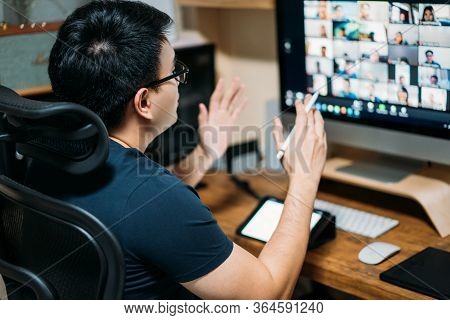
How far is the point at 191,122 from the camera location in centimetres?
197

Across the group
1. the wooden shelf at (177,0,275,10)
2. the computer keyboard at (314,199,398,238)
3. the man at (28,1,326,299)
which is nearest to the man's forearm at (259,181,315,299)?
the man at (28,1,326,299)

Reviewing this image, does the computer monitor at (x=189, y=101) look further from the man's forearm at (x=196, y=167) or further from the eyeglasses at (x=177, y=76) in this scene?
the eyeglasses at (x=177, y=76)

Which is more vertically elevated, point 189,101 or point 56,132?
point 56,132

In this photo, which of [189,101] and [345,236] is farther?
[189,101]

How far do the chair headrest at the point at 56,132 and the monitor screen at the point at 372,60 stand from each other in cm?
81

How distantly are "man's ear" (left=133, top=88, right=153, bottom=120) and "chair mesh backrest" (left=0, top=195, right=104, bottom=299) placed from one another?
0.90ft

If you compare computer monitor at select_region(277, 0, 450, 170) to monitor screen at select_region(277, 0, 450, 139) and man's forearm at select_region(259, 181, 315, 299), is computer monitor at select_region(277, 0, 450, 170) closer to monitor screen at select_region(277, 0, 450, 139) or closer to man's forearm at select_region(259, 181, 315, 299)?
monitor screen at select_region(277, 0, 450, 139)

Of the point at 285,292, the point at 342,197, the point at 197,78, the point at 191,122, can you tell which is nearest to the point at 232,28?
the point at 197,78

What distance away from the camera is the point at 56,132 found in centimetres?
102

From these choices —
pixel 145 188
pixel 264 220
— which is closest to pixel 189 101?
pixel 264 220

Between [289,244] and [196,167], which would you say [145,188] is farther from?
[196,167]

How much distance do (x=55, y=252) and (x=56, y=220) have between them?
97mm

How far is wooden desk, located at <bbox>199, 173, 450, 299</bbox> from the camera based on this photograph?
1349mm
